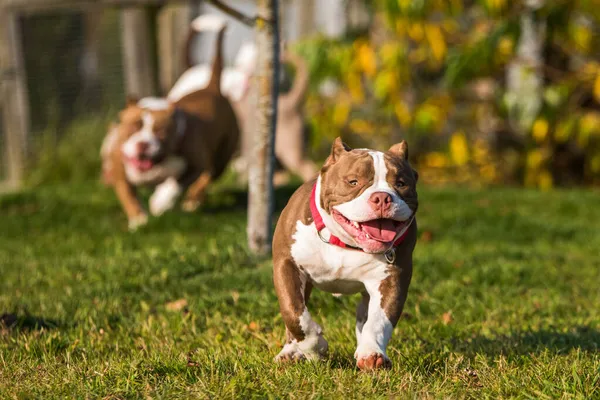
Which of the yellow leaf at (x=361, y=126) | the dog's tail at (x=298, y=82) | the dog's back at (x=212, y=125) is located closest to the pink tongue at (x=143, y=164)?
the dog's back at (x=212, y=125)

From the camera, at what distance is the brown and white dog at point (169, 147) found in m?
6.44

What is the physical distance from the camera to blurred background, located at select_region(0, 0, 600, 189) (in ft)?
29.4

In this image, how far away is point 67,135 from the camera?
397 inches

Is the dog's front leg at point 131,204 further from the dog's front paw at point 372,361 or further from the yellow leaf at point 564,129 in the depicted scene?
the yellow leaf at point 564,129

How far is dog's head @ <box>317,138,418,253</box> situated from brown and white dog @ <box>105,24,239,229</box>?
12.0 feet

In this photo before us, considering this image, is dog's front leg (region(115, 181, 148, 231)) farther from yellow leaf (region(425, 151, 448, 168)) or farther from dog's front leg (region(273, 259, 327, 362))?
yellow leaf (region(425, 151, 448, 168))

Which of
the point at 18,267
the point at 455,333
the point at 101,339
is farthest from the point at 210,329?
the point at 18,267

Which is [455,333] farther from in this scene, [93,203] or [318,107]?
[318,107]

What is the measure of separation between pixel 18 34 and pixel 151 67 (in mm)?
1538

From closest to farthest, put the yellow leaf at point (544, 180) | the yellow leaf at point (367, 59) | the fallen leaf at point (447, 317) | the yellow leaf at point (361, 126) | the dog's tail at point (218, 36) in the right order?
the fallen leaf at point (447, 317), the dog's tail at point (218, 36), the yellow leaf at point (367, 59), the yellow leaf at point (544, 180), the yellow leaf at point (361, 126)

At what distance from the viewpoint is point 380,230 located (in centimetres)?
281

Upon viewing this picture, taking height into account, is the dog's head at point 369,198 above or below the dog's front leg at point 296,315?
above

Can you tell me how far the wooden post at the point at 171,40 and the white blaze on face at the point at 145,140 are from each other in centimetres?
394

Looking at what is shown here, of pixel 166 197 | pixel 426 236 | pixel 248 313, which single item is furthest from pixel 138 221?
pixel 248 313
